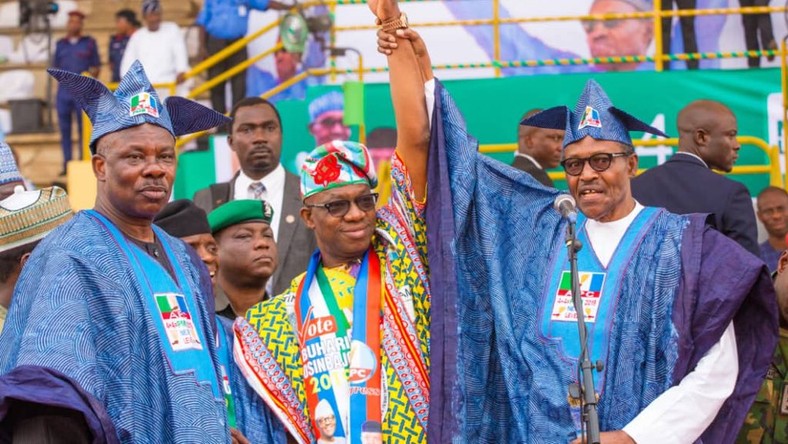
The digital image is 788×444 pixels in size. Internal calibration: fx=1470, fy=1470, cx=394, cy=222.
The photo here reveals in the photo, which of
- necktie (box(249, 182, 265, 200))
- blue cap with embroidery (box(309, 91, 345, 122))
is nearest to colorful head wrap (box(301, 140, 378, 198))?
necktie (box(249, 182, 265, 200))

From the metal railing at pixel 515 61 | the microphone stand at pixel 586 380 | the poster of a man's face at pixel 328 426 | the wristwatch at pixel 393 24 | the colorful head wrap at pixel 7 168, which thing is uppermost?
the metal railing at pixel 515 61

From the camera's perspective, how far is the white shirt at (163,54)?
12953mm

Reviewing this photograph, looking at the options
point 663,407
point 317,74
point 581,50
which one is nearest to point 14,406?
point 663,407

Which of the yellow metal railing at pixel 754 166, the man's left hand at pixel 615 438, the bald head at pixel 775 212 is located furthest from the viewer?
the yellow metal railing at pixel 754 166

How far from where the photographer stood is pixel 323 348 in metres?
5.55

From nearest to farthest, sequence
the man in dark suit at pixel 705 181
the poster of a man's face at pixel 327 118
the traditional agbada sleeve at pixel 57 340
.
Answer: the traditional agbada sleeve at pixel 57 340 < the man in dark suit at pixel 705 181 < the poster of a man's face at pixel 327 118

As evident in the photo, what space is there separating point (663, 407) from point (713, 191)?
2279 millimetres

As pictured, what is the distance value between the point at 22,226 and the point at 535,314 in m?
2.07

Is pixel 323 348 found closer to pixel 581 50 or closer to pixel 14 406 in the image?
pixel 14 406

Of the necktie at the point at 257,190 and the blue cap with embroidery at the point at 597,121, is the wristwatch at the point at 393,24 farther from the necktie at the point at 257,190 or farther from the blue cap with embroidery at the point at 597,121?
the necktie at the point at 257,190

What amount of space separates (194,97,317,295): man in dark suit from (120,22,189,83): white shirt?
14.1 feet

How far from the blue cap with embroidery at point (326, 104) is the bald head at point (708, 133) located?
Answer: 155 inches

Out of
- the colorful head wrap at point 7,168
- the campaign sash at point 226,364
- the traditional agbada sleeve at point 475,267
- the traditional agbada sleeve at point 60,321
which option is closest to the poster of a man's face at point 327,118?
the colorful head wrap at point 7,168

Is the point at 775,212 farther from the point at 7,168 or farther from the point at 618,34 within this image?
the point at 7,168
